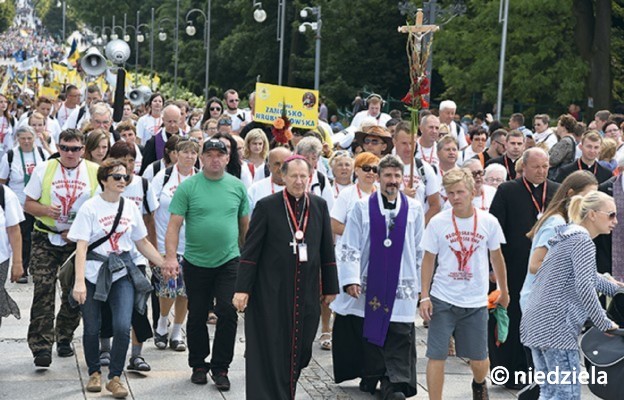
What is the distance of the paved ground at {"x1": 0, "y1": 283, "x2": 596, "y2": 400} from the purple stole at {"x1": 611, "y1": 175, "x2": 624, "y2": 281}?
3.72 ft

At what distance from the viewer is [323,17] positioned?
173 feet

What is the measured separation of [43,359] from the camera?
9.95 metres

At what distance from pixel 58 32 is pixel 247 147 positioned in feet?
610

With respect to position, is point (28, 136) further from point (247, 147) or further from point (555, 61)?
point (555, 61)

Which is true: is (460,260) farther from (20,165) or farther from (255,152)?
(20,165)

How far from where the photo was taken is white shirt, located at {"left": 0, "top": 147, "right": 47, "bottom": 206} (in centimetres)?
1380

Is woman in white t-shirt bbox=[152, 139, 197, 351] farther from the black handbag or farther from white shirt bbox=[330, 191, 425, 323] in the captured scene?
white shirt bbox=[330, 191, 425, 323]

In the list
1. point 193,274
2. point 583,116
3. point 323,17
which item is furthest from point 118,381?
point 323,17

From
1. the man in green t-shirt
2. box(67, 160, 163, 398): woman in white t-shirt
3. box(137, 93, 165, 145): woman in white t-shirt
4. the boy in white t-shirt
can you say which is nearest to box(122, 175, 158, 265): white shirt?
the man in green t-shirt

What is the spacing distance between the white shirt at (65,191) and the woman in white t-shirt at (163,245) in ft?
3.44

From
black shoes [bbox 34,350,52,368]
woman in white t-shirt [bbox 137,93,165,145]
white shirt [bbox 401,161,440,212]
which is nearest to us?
black shoes [bbox 34,350,52,368]

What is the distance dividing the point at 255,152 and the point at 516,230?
146 inches

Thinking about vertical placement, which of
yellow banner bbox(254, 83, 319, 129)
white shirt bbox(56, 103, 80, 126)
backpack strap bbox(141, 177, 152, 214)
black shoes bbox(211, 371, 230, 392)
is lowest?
black shoes bbox(211, 371, 230, 392)

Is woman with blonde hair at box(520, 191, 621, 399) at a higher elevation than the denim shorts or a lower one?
higher
